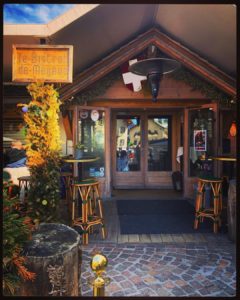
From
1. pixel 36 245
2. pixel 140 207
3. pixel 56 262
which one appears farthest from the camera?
pixel 140 207

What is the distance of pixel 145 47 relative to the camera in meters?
5.34

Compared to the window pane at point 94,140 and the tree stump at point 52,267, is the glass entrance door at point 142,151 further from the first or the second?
the tree stump at point 52,267

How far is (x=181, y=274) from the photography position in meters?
2.98

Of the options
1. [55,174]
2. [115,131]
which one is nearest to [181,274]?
[55,174]

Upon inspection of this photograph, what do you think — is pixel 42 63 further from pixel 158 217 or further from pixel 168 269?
pixel 158 217

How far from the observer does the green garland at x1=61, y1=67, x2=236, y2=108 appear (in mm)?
5707

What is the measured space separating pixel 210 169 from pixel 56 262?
4837 millimetres

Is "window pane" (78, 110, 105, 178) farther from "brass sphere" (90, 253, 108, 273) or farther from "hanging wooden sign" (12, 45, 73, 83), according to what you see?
"brass sphere" (90, 253, 108, 273)

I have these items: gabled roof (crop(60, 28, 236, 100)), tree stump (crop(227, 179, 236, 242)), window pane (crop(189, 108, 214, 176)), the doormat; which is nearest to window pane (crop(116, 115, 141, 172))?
the doormat

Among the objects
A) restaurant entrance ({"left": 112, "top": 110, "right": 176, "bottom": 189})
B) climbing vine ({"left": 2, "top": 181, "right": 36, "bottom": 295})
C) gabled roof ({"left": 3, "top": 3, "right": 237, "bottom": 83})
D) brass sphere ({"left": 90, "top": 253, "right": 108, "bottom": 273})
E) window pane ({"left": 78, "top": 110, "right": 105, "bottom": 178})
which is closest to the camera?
brass sphere ({"left": 90, "top": 253, "right": 108, "bottom": 273})

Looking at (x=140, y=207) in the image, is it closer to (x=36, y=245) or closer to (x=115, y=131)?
(x=115, y=131)

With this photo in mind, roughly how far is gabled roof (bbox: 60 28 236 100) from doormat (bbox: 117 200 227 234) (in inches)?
109

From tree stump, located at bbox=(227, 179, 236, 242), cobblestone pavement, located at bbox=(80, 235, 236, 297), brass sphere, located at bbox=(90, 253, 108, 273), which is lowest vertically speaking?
cobblestone pavement, located at bbox=(80, 235, 236, 297)

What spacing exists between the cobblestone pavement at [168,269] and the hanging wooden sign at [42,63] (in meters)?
2.40
